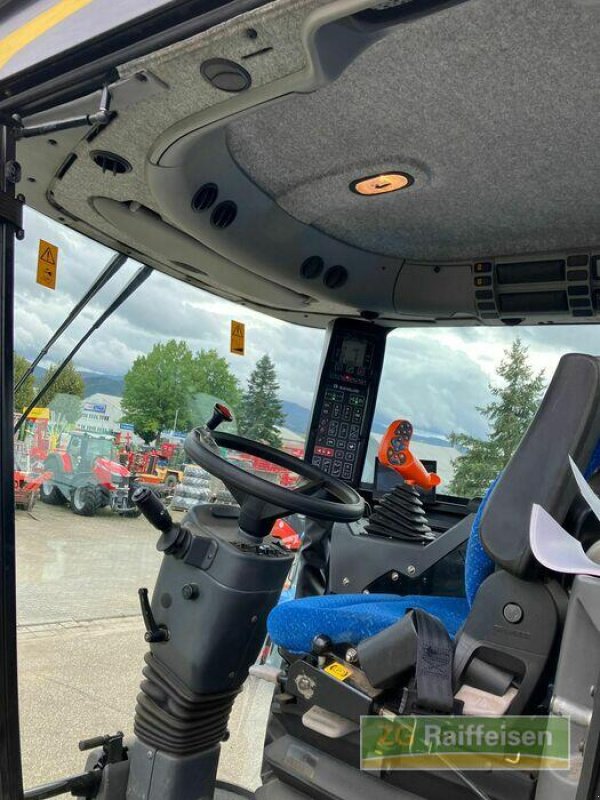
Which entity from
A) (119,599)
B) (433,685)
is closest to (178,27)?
(433,685)

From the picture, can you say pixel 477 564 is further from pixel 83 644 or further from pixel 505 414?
pixel 83 644

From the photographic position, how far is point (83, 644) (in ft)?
7.05

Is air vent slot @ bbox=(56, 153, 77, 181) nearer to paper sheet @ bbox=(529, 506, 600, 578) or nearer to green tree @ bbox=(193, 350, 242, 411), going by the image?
green tree @ bbox=(193, 350, 242, 411)

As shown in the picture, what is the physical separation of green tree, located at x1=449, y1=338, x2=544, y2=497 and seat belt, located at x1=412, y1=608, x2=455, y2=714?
85cm

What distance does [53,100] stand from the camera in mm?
1081

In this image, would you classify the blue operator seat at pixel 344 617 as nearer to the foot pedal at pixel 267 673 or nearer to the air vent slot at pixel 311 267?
the foot pedal at pixel 267 673

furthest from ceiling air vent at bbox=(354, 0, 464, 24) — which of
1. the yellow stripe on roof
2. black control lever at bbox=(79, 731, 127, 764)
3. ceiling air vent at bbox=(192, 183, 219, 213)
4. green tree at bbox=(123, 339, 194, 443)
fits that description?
black control lever at bbox=(79, 731, 127, 764)

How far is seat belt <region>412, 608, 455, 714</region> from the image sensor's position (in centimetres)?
96

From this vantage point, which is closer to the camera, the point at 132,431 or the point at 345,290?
the point at 132,431

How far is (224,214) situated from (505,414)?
0.95 meters

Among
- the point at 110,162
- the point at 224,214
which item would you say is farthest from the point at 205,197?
the point at 110,162

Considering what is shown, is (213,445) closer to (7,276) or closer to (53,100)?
(7,276)

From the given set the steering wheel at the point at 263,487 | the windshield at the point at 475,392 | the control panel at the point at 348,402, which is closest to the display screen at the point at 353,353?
the control panel at the point at 348,402

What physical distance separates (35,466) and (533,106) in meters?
1.24
